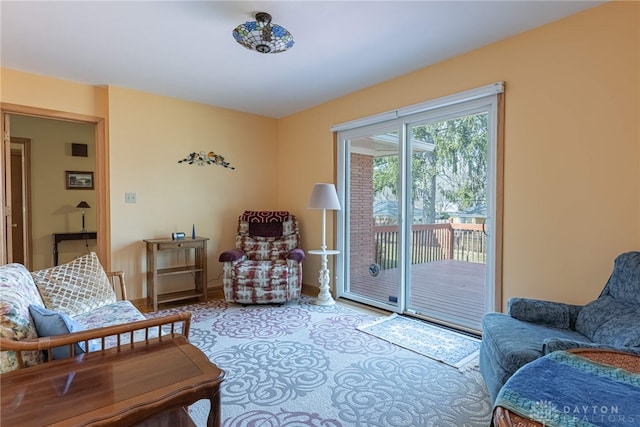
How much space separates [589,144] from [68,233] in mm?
6187

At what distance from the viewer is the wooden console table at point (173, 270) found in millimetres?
3586

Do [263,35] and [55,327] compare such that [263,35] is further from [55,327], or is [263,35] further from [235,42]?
[55,327]

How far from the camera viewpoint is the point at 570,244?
7.56ft

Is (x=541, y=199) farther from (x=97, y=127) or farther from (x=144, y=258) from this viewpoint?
(x=97, y=127)

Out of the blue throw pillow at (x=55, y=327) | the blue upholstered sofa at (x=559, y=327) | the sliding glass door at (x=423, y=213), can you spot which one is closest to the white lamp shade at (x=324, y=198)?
the sliding glass door at (x=423, y=213)

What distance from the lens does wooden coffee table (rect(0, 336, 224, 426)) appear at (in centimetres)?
90

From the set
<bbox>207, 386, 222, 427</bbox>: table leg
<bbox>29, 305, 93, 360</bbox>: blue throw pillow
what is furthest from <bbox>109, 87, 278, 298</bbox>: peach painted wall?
<bbox>207, 386, 222, 427</bbox>: table leg

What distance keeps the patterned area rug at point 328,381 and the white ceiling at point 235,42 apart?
7.99 feet

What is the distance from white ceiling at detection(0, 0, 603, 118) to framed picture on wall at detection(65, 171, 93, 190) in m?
2.04

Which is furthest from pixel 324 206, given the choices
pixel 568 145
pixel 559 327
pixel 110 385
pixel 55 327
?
pixel 110 385

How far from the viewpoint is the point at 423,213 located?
334 centimetres

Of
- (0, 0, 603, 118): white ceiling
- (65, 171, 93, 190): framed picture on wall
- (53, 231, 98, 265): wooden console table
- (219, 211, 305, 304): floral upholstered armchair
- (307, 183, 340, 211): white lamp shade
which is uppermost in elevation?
(0, 0, 603, 118): white ceiling

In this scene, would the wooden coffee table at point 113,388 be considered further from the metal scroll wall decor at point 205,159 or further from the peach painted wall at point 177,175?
the metal scroll wall decor at point 205,159

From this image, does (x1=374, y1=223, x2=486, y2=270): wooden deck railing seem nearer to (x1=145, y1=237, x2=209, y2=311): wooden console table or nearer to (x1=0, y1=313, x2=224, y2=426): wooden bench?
(x1=145, y1=237, x2=209, y2=311): wooden console table
